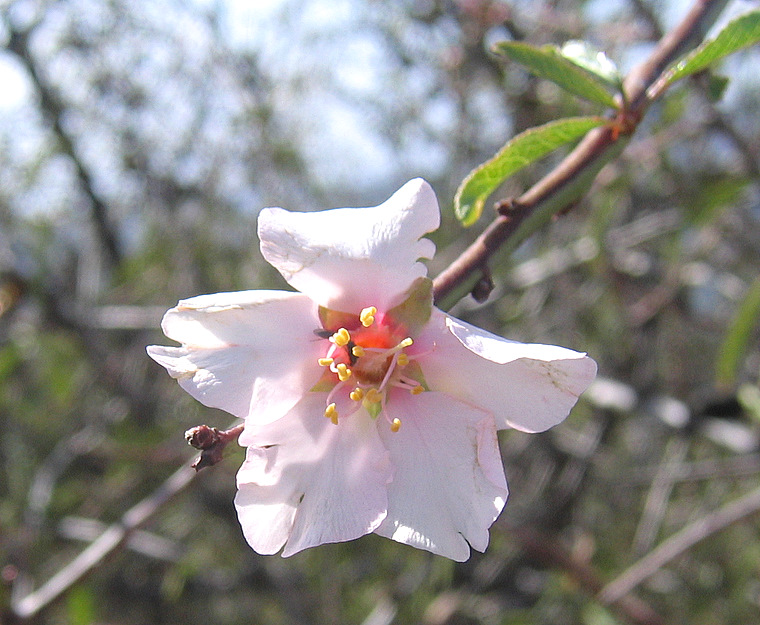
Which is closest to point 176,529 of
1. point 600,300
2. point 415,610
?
point 415,610

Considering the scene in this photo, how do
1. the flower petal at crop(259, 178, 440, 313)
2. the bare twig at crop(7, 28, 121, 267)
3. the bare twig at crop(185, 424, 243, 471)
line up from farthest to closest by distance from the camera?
the bare twig at crop(7, 28, 121, 267) → the flower petal at crop(259, 178, 440, 313) → the bare twig at crop(185, 424, 243, 471)

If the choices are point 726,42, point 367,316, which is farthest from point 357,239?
point 726,42

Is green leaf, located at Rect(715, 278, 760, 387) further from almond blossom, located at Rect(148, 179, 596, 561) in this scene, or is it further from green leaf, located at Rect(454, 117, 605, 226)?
almond blossom, located at Rect(148, 179, 596, 561)

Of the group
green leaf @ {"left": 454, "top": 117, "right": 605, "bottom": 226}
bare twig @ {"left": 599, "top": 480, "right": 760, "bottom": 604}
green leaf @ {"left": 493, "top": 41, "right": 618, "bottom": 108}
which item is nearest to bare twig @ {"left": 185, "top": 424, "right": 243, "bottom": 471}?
green leaf @ {"left": 454, "top": 117, "right": 605, "bottom": 226}

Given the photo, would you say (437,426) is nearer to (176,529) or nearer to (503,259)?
(503,259)

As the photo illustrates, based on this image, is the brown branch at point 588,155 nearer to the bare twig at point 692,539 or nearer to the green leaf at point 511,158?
the green leaf at point 511,158

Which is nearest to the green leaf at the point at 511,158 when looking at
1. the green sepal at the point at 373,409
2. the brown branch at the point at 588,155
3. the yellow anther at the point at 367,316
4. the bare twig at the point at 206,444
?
the brown branch at the point at 588,155

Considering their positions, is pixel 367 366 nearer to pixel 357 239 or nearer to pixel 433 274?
pixel 357 239
